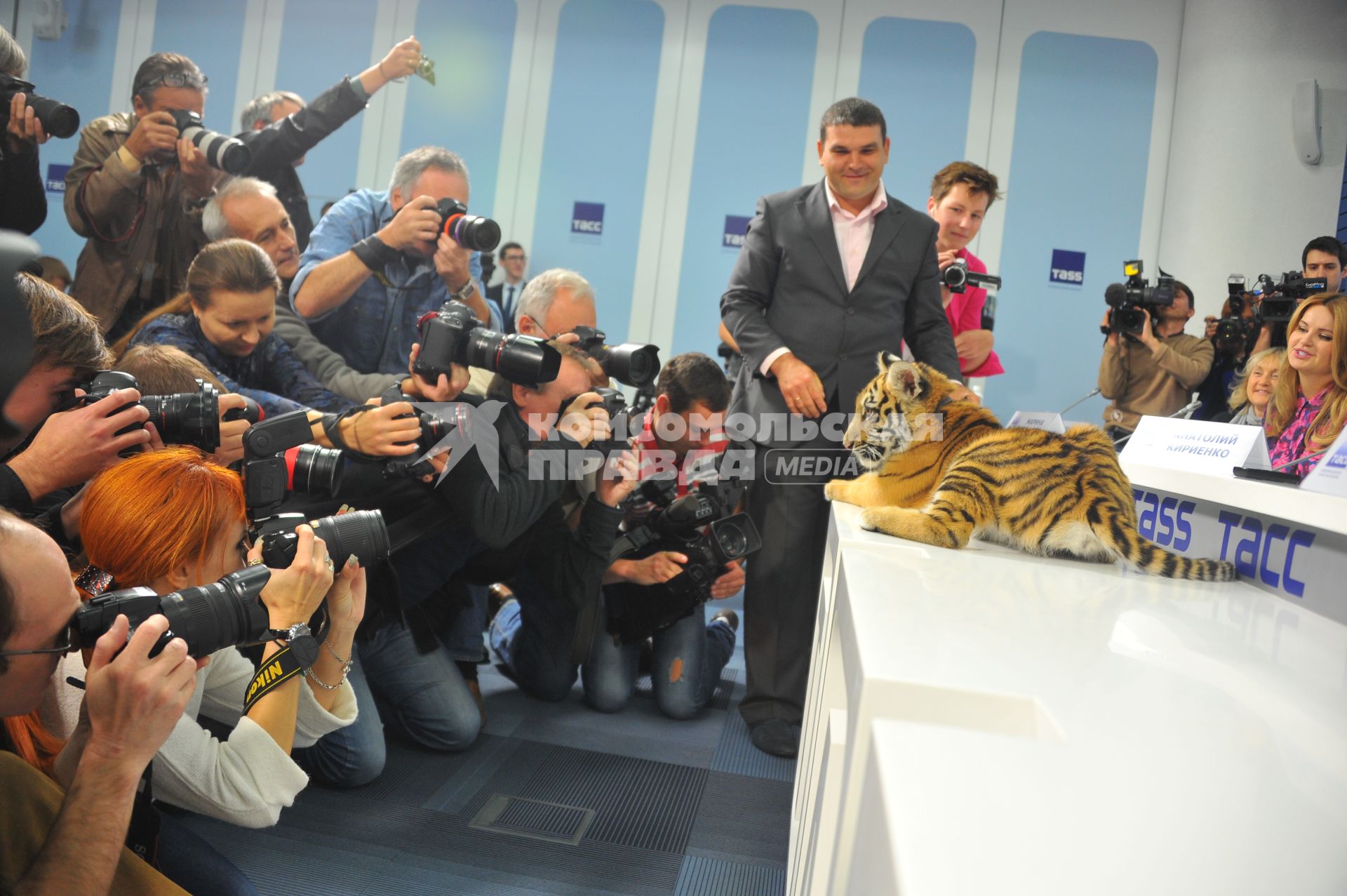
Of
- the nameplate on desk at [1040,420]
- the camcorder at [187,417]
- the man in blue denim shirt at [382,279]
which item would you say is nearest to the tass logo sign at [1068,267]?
the nameplate on desk at [1040,420]

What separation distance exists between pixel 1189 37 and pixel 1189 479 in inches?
163

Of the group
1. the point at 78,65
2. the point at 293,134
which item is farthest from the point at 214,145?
the point at 78,65

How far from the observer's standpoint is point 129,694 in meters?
0.80

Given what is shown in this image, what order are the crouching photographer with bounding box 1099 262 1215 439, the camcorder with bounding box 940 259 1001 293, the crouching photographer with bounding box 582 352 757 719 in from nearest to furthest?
the crouching photographer with bounding box 582 352 757 719, the camcorder with bounding box 940 259 1001 293, the crouching photographer with bounding box 1099 262 1215 439

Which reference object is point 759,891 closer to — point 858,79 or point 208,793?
point 208,793

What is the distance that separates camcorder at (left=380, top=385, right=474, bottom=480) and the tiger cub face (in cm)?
81

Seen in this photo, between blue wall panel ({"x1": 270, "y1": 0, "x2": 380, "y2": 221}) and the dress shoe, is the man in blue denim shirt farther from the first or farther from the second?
blue wall panel ({"x1": 270, "y1": 0, "x2": 380, "y2": 221})

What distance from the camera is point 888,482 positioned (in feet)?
5.86

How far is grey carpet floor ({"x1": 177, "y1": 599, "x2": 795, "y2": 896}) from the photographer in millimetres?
1531

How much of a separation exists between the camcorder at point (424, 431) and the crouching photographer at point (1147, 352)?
10.1 ft

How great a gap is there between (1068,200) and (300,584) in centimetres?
481

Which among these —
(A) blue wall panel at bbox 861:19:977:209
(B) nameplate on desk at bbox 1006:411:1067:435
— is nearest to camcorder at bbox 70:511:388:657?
(B) nameplate on desk at bbox 1006:411:1067:435

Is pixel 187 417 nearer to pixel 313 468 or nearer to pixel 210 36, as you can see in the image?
pixel 313 468

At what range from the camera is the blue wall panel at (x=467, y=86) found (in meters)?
5.11
